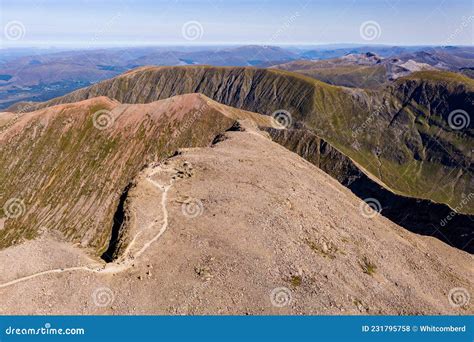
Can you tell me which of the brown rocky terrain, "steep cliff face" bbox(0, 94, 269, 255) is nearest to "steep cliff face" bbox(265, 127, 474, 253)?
"steep cliff face" bbox(0, 94, 269, 255)

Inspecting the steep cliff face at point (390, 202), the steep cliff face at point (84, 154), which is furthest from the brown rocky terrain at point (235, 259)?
the steep cliff face at point (84, 154)

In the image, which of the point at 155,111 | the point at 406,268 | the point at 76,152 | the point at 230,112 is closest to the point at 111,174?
the point at 76,152

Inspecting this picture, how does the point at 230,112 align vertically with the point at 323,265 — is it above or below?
below

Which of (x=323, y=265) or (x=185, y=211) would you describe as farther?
(x=185, y=211)

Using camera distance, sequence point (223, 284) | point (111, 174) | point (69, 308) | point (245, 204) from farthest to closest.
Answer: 1. point (111, 174)
2. point (245, 204)
3. point (223, 284)
4. point (69, 308)

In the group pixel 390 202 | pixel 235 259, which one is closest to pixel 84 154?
pixel 390 202

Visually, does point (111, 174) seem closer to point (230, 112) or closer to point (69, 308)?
point (230, 112)
